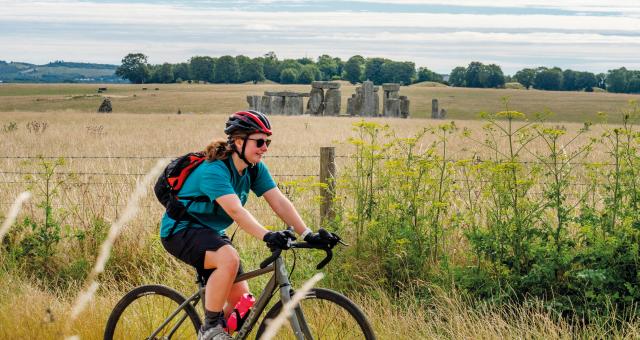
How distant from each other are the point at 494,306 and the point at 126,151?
16.6 metres

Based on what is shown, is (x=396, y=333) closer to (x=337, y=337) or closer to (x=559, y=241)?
(x=337, y=337)

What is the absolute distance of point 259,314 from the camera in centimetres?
434

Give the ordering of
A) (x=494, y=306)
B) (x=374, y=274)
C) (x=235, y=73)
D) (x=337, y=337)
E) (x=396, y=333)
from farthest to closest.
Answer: (x=235, y=73) → (x=374, y=274) → (x=494, y=306) → (x=396, y=333) → (x=337, y=337)

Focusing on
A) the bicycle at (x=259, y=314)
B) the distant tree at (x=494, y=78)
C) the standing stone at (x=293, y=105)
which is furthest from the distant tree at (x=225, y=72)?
the bicycle at (x=259, y=314)

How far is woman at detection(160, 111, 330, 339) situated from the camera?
4.26 metres

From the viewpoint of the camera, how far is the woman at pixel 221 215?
426 centimetres

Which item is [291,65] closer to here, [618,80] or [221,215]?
[618,80]

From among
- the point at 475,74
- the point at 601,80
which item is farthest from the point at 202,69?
the point at 601,80

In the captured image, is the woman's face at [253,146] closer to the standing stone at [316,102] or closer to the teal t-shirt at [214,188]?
the teal t-shirt at [214,188]

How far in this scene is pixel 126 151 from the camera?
21469mm

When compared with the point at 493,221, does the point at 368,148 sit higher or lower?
higher

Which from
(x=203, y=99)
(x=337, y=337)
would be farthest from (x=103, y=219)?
(x=203, y=99)

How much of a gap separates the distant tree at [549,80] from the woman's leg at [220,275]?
4697 inches

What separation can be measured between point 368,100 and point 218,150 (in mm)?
48917
